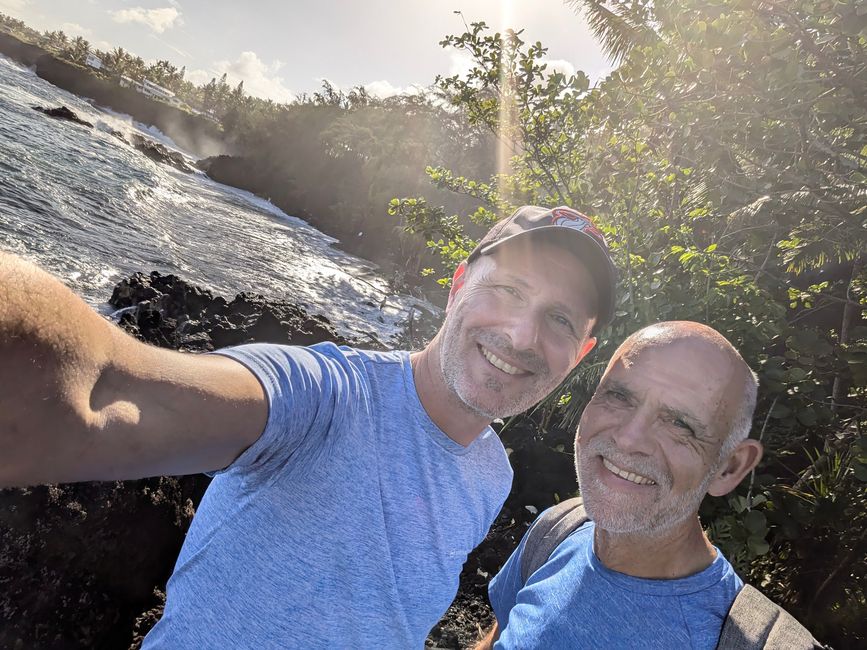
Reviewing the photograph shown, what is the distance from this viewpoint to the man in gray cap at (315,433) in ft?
2.60

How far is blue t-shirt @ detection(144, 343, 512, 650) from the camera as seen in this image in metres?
1.30

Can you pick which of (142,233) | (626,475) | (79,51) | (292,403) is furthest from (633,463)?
(79,51)

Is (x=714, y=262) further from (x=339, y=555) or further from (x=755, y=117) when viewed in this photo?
(x=339, y=555)

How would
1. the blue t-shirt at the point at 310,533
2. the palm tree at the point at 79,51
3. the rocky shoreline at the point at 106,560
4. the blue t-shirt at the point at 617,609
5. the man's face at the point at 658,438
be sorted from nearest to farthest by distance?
the blue t-shirt at the point at 310,533, the blue t-shirt at the point at 617,609, the man's face at the point at 658,438, the rocky shoreline at the point at 106,560, the palm tree at the point at 79,51

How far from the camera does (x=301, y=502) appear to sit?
4.30 feet

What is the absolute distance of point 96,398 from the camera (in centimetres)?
85

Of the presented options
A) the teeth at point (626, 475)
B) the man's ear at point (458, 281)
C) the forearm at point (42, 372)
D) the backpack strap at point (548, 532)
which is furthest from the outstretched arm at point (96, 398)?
the backpack strap at point (548, 532)

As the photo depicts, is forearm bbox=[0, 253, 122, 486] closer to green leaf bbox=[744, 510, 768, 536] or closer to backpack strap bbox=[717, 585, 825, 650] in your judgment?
backpack strap bbox=[717, 585, 825, 650]

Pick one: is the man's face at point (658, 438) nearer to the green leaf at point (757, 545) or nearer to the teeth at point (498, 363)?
the teeth at point (498, 363)

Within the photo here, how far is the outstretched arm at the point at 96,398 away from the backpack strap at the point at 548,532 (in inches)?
57.0

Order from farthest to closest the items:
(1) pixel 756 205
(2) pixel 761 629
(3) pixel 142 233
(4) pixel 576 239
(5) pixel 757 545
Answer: (3) pixel 142 233 → (1) pixel 756 205 → (5) pixel 757 545 → (4) pixel 576 239 → (2) pixel 761 629

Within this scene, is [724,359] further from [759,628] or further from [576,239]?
[759,628]

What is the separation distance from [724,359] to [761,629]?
89cm

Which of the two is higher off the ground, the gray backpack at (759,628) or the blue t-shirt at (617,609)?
the gray backpack at (759,628)
